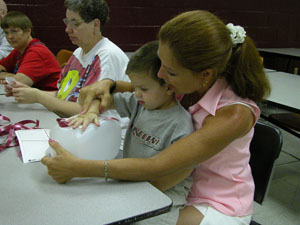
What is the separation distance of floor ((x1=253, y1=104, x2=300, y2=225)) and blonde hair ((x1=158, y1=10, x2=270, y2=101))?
0.93 meters

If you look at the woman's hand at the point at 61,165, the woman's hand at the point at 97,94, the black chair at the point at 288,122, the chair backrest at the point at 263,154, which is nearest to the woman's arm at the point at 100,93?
the woman's hand at the point at 97,94

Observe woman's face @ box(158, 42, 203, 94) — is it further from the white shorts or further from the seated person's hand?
the white shorts

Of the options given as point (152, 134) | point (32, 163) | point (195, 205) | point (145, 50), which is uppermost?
point (145, 50)

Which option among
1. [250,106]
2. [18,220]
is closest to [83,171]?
[18,220]

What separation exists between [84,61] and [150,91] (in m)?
0.75

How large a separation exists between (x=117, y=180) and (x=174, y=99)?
1.23 feet

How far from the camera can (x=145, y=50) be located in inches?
43.3

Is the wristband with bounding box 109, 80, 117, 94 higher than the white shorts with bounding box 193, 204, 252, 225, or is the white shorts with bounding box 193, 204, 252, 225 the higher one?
the wristband with bounding box 109, 80, 117, 94

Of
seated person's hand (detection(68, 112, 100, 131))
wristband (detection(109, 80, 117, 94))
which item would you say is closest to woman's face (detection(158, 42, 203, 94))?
seated person's hand (detection(68, 112, 100, 131))

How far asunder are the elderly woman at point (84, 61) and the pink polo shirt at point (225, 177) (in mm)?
610

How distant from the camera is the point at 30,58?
205 centimetres

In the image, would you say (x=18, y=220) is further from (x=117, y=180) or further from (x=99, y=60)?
(x=99, y=60)

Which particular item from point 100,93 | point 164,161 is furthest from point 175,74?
point 100,93

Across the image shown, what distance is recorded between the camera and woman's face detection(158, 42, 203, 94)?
0.95 m
